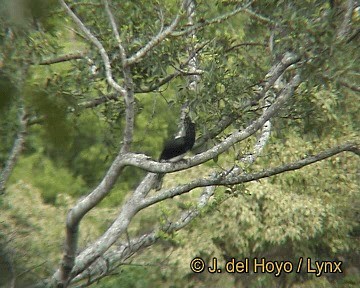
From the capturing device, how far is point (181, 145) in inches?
164

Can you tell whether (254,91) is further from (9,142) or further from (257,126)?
(9,142)

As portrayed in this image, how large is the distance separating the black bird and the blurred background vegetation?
9cm

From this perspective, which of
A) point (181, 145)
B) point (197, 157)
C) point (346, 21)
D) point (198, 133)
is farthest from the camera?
point (198, 133)

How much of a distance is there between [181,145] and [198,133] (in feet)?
2.73

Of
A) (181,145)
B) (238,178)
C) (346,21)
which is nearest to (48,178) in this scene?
(181,145)

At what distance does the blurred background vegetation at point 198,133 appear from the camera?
372 cm

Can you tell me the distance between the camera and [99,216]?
7.88m

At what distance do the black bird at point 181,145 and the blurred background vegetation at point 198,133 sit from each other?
0.09m

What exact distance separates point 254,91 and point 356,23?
3.25 feet

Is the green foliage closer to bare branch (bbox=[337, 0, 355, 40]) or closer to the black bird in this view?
the black bird

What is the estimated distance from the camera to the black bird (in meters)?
4.17
